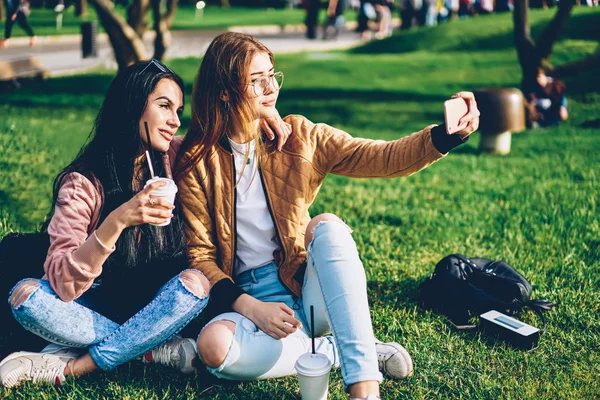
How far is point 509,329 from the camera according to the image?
3352mm

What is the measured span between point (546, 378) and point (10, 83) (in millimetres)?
11251

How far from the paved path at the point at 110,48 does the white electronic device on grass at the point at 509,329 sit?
1126cm

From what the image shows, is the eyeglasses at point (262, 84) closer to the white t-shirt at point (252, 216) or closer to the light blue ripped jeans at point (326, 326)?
the white t-shirt at point (252, 216)

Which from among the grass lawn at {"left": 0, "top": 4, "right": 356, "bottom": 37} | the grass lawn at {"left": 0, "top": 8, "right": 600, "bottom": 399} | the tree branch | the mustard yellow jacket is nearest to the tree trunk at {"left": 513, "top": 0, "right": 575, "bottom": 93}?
the tree branch

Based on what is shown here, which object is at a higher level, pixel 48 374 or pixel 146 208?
Result: pixel 146 208

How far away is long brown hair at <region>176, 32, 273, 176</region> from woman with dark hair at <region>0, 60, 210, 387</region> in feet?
0.35

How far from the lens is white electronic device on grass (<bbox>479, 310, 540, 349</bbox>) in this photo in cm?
330

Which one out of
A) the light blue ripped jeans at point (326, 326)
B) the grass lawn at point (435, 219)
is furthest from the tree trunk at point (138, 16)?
the light blue ripped jeans at point (326, 326)

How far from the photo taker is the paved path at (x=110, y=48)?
15.7m

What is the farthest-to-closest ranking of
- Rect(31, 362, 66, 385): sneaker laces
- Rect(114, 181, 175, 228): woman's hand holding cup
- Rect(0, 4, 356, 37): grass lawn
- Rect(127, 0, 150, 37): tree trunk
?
Rect(0, 4, 356, 37): grass lawn → Rect(127, 0, 150, 37): tree trunk → Rect(31, 362, 66, 385): sneaker laces → Rect(114, 181, 175, 228): woman's hand holding cup

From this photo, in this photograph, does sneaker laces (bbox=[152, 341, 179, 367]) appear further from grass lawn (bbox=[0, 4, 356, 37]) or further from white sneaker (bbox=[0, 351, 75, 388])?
grass lawn (bbox=[0, 4, 356, 37])

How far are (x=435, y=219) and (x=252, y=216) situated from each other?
8.30 ft

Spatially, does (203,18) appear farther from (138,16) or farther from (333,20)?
(138,16)

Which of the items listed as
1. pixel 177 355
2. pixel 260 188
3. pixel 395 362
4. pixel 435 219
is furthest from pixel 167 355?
pixel 435 219
